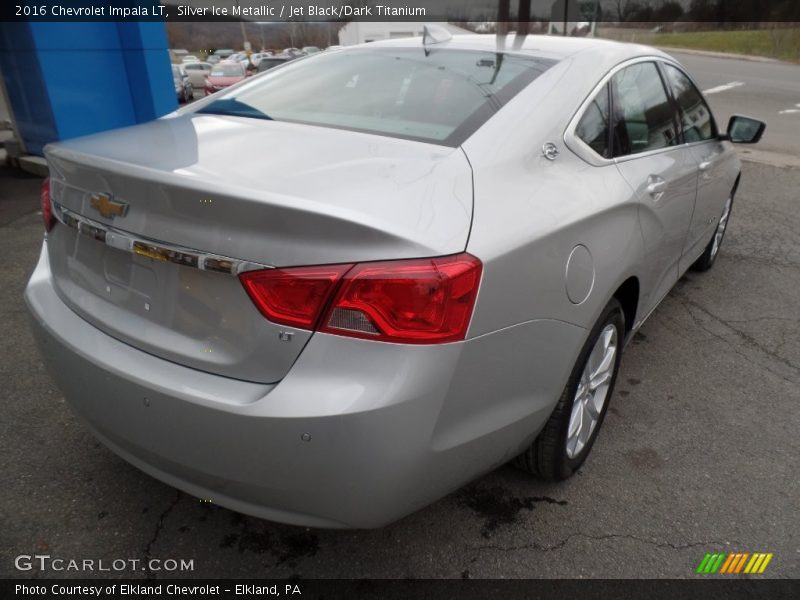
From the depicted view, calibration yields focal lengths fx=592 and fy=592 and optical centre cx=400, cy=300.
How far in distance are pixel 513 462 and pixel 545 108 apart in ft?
4.19

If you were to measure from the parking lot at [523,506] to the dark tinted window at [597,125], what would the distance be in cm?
125

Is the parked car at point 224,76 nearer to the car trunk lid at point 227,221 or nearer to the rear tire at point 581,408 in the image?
the car trunk lid at point 227,221

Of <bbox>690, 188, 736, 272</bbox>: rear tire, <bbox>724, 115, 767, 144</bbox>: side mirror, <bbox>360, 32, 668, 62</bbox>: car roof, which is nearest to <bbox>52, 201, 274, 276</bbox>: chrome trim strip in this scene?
<bbox>360, 32, 668, 62</bbox>: car roof

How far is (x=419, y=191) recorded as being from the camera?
1.52 meters

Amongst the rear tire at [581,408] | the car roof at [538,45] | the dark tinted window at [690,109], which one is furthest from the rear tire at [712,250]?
the rear tire at [581,408]

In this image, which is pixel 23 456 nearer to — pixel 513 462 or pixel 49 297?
pixel 49 297

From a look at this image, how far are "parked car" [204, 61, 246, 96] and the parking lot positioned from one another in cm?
1792

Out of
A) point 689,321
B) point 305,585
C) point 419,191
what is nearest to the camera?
point 419,191

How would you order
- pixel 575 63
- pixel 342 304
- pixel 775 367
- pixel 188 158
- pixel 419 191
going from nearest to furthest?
pixel 342 304, pixel 419 191, pixel 188 158, pixel 575 63, pixel 775 367

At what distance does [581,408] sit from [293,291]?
1.32 metres

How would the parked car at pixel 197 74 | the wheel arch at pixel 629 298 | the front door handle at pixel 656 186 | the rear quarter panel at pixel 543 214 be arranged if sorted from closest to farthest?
1. the rear quarter panel at pixel 543 214
2. the wheel arch at pixel 629 298
3. the front door handle at pixel 656 186
4. the parked car at pixel 197 74

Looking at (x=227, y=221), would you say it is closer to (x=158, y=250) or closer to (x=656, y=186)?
(x=158, y=250)

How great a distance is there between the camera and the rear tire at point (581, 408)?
204cm

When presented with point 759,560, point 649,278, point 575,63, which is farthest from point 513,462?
point 575,63
